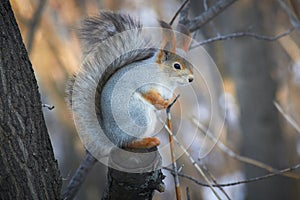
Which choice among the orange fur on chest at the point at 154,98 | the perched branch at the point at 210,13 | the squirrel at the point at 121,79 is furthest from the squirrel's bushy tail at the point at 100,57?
the perched branch at the point at 210,13

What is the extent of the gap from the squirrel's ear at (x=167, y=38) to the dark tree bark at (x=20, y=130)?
409mm

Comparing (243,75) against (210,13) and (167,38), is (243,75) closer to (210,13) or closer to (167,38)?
(210,13)

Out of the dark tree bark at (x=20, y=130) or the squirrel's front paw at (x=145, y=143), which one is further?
the squirrel's front paw at (x=145, y=143)

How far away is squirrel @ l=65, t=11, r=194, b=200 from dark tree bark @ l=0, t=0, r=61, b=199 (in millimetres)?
151

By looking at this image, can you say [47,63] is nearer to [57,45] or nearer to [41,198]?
[57,45]

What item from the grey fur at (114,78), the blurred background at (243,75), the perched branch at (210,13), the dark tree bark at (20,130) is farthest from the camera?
the blurred background at (243,75)

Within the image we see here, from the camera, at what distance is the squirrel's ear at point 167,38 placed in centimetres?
170

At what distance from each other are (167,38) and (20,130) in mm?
514

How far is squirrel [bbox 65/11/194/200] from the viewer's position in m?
1.66

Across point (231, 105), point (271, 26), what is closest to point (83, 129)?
point (271, 26)

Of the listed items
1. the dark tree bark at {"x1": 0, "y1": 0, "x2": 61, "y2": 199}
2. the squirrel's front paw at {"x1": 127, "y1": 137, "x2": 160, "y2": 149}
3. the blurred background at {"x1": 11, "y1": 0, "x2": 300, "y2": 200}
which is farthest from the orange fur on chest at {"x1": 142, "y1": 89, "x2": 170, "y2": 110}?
the blurred background at {"x1": 11, "y1": 0, "x2": 300, "y2": 200}

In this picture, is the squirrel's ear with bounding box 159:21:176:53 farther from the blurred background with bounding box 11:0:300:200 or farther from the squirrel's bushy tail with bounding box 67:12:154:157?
the blurred background with bounding box 11:0:300:200

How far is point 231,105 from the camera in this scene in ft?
24.8

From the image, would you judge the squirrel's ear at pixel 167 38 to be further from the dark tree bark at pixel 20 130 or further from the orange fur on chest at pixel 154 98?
the dark tree bark at pixel 20 130
